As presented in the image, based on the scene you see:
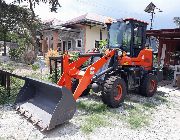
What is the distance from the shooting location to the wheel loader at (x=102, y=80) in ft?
19.6

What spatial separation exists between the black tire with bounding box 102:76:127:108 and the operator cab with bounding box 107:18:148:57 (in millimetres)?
1576

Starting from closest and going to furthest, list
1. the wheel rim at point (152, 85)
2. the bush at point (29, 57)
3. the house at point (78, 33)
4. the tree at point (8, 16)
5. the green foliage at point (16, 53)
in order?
the wheel rim at point (152, 85), the bush at point (29, 57), the tree at point (8, 16), the green foliage at point (16, 53), the house at point (78, 33)

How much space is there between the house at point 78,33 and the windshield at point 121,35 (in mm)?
15723

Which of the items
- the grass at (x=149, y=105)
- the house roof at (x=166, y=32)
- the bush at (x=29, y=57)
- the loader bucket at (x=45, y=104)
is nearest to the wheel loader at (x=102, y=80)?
the loader bucket at (x=45, y=104)

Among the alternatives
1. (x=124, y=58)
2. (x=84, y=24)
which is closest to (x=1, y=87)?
(x=124, y=58)

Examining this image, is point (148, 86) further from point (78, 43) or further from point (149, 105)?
point (78, 43)

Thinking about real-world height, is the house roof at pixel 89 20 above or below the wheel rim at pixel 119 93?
above

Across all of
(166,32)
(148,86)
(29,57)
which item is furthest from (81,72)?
(29,57)

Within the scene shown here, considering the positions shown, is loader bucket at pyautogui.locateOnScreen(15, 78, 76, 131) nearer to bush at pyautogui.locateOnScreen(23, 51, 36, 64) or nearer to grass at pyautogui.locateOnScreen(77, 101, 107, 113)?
grass at pyautogui.locateOnScreen(77, 101, 107, 113)

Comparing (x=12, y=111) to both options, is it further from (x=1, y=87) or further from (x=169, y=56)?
(x=169, y=56)

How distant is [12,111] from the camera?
7.02m

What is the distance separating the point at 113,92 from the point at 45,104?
200cm

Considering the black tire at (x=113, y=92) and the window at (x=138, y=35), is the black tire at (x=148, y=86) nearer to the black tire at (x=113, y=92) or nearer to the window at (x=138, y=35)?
the window at (x=138, y=35)

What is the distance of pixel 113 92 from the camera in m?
7.49
